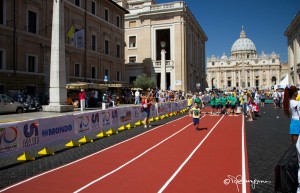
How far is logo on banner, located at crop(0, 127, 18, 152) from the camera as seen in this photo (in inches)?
339

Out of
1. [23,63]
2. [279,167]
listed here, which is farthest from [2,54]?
[279,167]

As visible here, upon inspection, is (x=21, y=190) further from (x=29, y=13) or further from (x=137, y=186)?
(x=29, y=13)

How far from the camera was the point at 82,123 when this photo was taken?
12.7 m

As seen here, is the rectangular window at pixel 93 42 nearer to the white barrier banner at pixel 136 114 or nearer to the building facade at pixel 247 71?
the white barrier banner at pixel 136 114

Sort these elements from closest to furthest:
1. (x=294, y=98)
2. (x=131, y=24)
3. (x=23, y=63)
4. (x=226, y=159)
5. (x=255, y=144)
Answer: (x=294, y=98)
(x=226, y=159)
(x=255, y=144)
(x=23, y=63)
(x=131, y=24)

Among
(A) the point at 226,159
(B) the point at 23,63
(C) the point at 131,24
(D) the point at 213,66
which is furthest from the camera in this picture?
(D) the point at 213,66

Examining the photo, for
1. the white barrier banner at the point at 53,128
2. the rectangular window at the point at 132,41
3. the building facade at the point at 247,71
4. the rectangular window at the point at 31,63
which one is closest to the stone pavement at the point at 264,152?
the white barrier banner at the point at 53,128

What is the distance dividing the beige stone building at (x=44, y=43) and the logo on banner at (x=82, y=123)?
13583 mm

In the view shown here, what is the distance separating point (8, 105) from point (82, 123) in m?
11.2

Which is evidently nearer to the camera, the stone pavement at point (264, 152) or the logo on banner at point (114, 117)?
the stone pavement at point (264, 152)

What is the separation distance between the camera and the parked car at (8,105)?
20.8 m

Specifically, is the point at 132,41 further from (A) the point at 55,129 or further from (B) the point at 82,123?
(A) the point at 55,129

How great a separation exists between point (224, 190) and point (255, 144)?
5.75m

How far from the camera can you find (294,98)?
7.23 m
